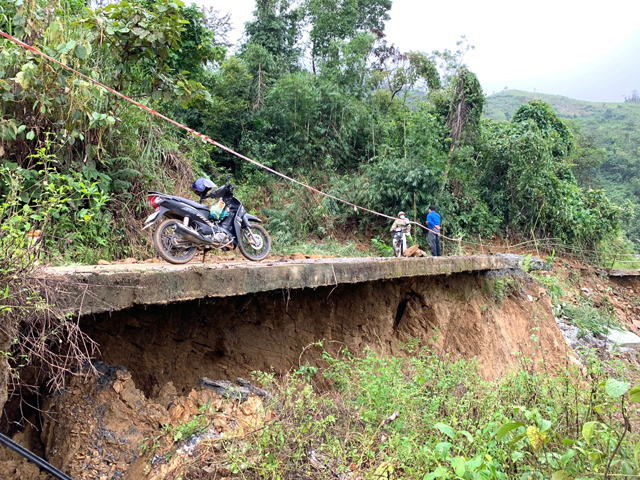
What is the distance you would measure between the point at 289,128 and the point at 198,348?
40.1 feet

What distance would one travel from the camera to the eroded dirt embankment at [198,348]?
2.43 m

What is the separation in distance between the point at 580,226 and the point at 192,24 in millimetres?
15650

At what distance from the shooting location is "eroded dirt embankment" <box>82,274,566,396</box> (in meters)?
2.96

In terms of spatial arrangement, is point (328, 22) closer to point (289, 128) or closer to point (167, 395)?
point (289, 128)

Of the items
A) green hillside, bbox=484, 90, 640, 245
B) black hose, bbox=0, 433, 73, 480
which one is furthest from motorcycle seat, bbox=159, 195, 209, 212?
green hillside, bbox=484, 90, 640, 245

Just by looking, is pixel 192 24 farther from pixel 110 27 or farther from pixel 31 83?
pixel 31 83

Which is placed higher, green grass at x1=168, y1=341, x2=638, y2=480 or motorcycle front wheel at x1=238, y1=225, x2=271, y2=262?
motorcycle front wheel at x1=238, y1=225, x2=271, y2=262

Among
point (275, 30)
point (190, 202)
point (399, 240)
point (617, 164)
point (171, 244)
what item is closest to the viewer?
point (171, 244)

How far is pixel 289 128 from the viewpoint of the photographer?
1463 centimetres

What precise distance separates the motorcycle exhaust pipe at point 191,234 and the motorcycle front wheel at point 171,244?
4 cm

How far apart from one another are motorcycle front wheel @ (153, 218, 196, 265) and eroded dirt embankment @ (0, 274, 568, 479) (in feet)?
3.12

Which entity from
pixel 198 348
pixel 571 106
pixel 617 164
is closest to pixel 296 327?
pixel 198 348

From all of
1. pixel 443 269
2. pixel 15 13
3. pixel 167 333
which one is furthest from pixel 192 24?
pixel 167 333

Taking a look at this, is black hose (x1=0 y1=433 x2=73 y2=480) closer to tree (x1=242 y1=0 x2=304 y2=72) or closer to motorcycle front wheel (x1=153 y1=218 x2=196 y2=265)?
motorcycle front wheel (x1=153 y1=218 x2=196 y2=265)
